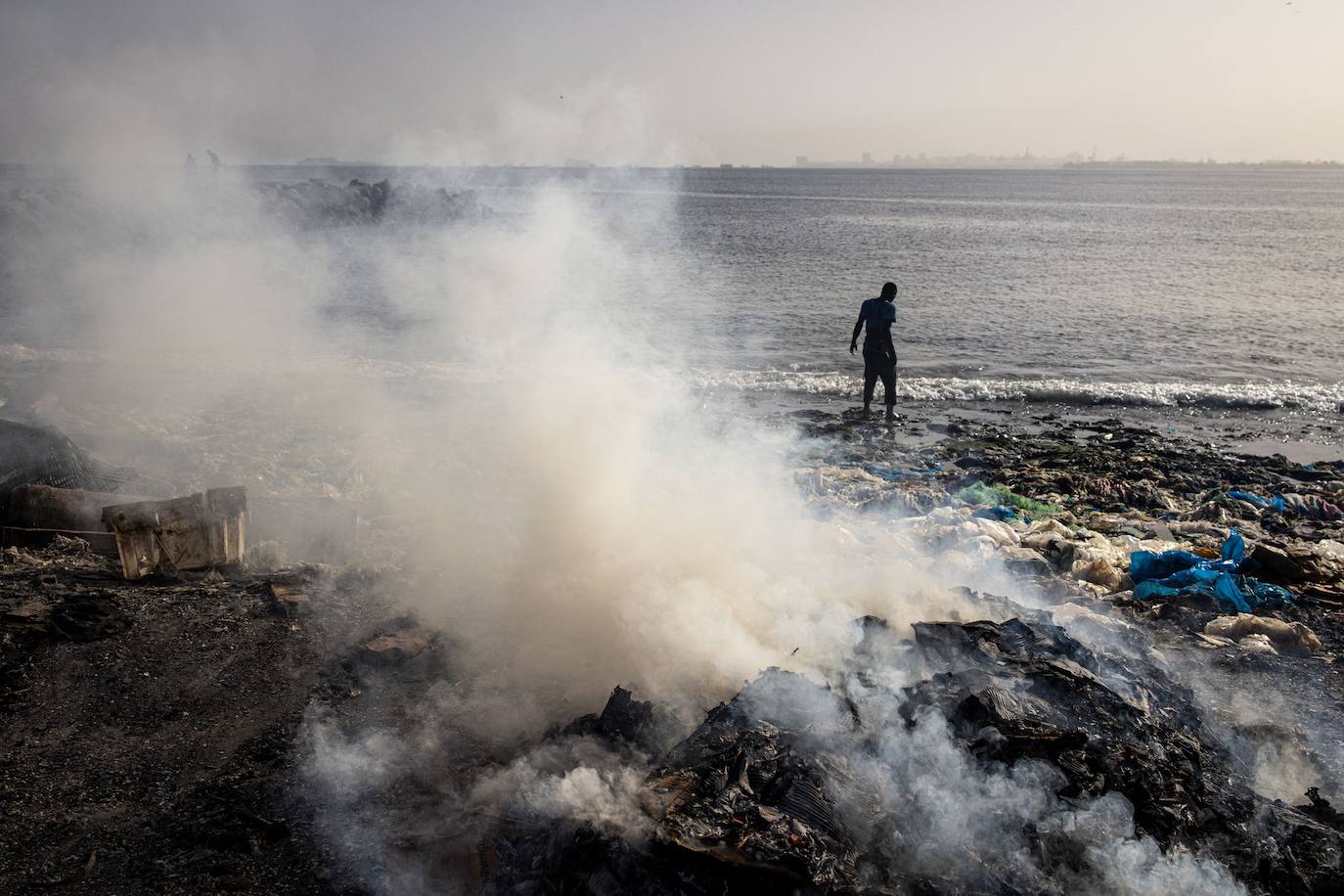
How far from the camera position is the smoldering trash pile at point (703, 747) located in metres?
3.20

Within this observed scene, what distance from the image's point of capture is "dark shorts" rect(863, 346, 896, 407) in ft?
36.5

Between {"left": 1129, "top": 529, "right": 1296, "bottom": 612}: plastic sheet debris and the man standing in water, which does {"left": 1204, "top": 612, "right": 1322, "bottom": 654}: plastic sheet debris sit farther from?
the man standing in water

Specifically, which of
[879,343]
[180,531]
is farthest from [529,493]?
[879,343]

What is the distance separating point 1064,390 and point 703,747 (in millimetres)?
12127

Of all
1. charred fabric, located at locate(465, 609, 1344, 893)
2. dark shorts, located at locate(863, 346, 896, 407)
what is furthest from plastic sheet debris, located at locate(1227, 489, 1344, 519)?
charred fabric, located at locate(465, 609, 1344, 893)

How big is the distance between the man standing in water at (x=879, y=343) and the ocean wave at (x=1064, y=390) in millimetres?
1807

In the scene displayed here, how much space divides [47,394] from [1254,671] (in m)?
12.7

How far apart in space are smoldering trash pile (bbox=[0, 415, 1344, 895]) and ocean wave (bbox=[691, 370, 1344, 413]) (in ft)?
23.7

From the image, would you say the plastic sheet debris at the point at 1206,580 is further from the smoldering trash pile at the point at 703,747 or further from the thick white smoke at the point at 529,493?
the thick white smoke at the point at 529,493

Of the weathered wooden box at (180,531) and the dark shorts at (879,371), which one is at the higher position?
the dark shorts at (879,371)

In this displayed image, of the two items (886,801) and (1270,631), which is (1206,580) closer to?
(1270,631)

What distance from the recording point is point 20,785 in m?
3.89

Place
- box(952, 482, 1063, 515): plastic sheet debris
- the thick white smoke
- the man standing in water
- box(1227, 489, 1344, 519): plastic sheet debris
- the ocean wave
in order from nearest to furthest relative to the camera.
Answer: the thick white smoke < box(952, 482, 1063, 515): plastic sheet debris < box(1227, 489, 1344, 519): plastic sheet debris < the man standing in water < the ocean wave

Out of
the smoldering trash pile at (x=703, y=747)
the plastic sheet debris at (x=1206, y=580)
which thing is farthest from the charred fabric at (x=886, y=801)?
the plastic sheet debris at (x=1206, y=580)
